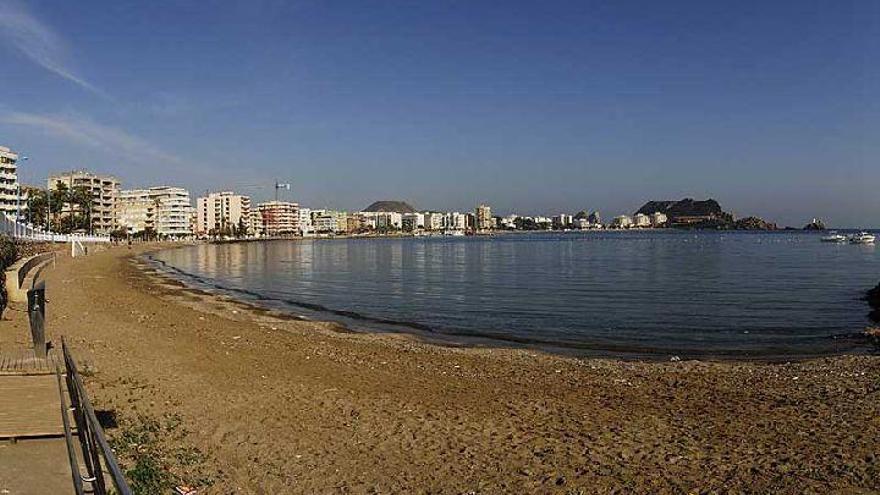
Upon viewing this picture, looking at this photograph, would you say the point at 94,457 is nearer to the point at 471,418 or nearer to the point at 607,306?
the point at 471,418

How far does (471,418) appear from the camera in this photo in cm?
→ 1127

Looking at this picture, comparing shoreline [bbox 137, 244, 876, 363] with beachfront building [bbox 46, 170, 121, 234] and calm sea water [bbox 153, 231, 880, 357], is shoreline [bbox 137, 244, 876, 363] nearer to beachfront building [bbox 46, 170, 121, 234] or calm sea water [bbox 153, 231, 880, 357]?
calm sea water [bbox 153, 231, 880, 357]

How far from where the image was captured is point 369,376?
14703 mm

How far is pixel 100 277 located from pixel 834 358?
44.2 meters

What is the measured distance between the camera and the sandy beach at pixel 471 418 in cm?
837

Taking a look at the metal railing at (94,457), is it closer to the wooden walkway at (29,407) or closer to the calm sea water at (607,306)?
the wooden walkway at (29,407)

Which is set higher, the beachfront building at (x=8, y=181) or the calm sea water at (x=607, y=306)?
the beachfront building at (x=8, y=181)

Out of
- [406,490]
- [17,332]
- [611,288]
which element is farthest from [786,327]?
Answer: [17,332]

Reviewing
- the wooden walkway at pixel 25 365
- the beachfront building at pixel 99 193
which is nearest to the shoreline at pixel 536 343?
the wooden walkway at pixel 25 365

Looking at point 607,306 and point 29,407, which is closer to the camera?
point 29,407

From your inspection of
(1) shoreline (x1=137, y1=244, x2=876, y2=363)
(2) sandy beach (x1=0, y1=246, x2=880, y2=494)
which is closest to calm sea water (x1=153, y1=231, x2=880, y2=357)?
(1) shoreline (x1=137, y1=244, x2=876, y2=363)

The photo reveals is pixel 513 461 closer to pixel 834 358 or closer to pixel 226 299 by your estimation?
pixel 834 358

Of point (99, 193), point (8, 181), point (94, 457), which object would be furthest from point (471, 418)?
point (99, 193)

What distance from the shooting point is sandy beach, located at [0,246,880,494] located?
8367mm
